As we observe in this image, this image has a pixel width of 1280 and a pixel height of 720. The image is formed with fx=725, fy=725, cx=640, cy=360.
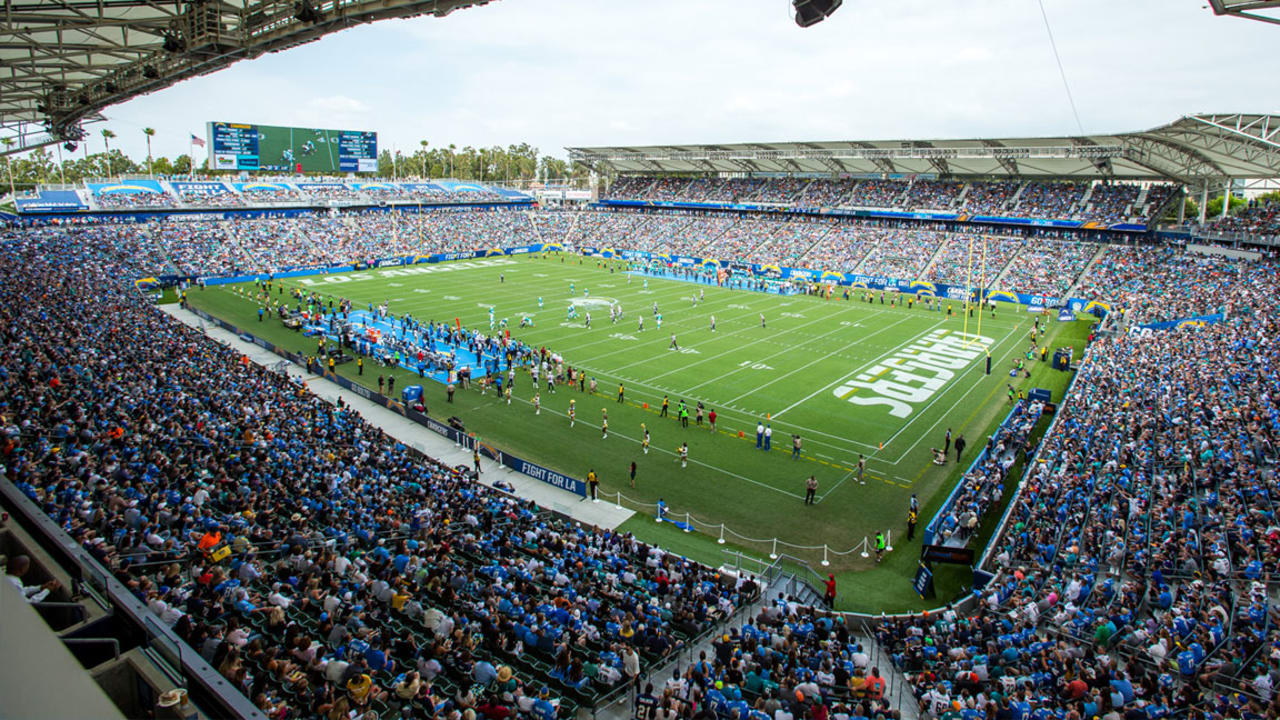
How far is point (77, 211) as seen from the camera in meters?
61.1

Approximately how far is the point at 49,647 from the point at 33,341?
2736 cm

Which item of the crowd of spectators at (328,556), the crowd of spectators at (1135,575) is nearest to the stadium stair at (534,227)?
the crowd of spectators at (328,556)

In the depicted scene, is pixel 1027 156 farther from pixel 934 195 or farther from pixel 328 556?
pixel 328 556

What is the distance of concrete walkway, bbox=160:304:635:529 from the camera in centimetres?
2077

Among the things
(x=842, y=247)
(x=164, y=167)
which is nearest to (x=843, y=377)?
(x=842, y=247)

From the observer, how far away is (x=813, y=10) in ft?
36.9

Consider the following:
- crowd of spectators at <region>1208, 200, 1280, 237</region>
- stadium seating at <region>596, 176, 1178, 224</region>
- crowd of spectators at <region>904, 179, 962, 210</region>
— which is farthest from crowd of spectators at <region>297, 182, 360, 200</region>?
crowd of spectators at <region>1208, 200, 1280, 237</region>

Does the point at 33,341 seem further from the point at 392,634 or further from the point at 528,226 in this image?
the point at 528,226

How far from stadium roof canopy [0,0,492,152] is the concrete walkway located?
42.5 ft

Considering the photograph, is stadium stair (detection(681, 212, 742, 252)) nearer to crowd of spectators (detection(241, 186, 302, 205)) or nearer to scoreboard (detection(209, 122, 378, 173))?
scoreboard (detection(209, 122, 378, 173))

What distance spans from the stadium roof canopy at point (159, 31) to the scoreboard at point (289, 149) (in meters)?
55.3

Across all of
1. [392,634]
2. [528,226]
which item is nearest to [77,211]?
[528,226]

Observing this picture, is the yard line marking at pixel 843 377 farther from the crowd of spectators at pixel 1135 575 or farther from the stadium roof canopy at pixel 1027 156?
the stadium roof canopy at pixel 1027 156

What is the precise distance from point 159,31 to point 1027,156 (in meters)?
64.1
